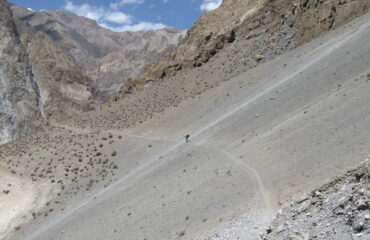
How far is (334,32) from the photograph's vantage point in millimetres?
29328

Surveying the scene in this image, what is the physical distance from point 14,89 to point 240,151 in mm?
53469

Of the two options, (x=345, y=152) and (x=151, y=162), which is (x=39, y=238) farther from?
(x=345, y=152)

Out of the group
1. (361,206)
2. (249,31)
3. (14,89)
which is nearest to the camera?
(361,206)

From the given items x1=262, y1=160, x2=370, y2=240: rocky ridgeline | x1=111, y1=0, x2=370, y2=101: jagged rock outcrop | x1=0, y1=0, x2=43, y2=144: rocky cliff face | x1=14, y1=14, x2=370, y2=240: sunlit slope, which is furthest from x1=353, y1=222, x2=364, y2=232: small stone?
x1=0, y1=0, x2=43, y2=144: rocky cliff face

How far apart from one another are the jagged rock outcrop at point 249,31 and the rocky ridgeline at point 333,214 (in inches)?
973

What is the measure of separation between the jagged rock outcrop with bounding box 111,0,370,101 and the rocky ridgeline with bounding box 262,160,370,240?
2471 cm

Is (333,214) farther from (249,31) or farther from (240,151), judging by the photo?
(249,31)

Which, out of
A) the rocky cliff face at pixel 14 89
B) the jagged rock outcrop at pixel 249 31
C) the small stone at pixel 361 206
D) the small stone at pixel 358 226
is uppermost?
the rocky cliff face at pixel 14 89

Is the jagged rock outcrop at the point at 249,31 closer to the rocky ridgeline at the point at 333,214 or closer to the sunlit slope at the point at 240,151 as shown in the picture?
the sunlit slope at the point at 240,151

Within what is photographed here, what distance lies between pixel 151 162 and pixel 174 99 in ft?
37.6

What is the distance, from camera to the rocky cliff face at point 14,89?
59750 mm

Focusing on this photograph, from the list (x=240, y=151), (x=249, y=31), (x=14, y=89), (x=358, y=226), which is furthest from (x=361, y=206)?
(x=14, y=89)

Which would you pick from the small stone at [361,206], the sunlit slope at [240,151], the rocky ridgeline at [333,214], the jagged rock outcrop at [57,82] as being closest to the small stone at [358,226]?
the rocky ridgeline at [333,214]

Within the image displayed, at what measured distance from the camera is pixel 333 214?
7.11 metres
